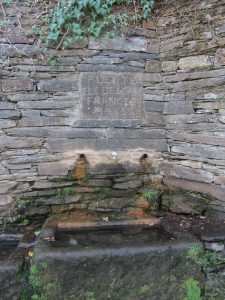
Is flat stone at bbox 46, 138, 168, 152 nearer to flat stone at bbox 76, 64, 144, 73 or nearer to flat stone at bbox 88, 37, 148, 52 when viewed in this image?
flat stone at bbox 76, 64, 144, 73

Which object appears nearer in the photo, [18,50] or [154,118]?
[18,50]

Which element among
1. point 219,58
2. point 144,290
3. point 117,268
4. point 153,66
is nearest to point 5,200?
point 117,268

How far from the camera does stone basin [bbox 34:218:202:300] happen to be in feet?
7.64

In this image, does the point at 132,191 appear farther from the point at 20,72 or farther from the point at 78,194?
the point at 20,72

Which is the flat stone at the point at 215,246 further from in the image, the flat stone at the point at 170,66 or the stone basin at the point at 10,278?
the flat stone at the point at 170,66

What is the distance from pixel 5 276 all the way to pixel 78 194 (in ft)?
3.86

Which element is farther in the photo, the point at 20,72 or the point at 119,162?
the point at 119,162

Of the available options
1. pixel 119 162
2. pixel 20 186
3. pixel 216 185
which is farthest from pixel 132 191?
pixel 20 186

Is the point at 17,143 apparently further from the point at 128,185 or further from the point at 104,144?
the point at 128,185

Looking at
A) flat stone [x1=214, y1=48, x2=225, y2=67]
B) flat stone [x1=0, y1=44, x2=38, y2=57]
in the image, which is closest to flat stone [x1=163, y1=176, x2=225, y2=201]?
flat stone [x1=214, y1=48, x2=225, y2=67]

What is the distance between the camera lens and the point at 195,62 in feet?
10.0

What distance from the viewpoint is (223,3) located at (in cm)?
285

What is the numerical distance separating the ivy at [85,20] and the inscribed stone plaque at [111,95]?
0.40 meters

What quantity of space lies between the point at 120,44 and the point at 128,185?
1.44 m
